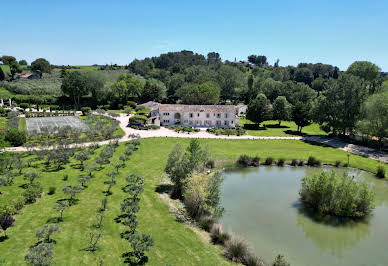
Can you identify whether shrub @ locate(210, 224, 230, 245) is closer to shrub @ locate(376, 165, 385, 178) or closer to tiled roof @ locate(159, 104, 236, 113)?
shrub @ locate(376, 165, 385, 178)

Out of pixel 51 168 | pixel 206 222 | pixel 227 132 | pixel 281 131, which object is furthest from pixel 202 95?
pixel 206 222

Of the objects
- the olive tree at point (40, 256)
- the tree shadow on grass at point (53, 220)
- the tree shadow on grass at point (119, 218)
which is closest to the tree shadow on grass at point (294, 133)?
the tree shadow on grass at point (119, 218)

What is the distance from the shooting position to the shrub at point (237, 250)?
18989 mm

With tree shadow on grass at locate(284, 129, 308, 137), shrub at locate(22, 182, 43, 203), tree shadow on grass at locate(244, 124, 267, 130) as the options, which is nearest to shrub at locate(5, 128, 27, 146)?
shrub at locate(22, 182, 43, 203)

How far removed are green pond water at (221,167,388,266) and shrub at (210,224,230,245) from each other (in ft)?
7.17

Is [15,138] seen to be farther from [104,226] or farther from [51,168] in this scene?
[104,226]

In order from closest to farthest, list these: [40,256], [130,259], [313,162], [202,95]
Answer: [40,256], [130,259], [313,162], [202,95]

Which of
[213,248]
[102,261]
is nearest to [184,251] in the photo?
[213,248]

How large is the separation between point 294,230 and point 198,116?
48.2 meters

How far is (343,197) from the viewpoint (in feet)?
84.9

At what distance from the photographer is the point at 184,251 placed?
63.4 feet

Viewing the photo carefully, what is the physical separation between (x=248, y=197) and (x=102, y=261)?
743 inches

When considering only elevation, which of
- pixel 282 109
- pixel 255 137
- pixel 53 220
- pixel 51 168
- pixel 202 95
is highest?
pixel 202 95

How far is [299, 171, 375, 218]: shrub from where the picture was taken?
84.6ft
